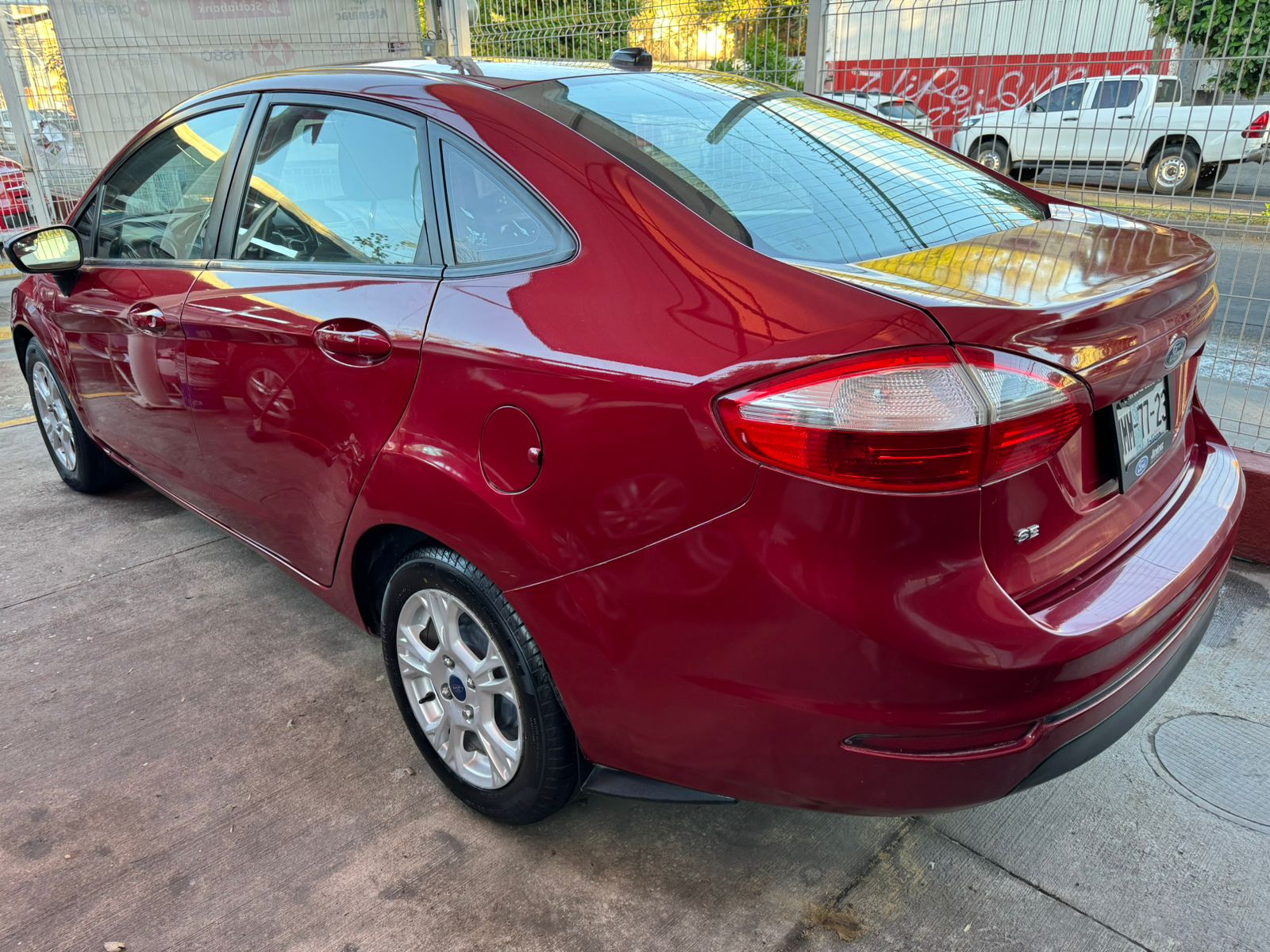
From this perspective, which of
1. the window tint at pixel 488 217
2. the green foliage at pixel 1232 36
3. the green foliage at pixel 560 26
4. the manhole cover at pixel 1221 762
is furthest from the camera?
the green foliage at pixel 560 26

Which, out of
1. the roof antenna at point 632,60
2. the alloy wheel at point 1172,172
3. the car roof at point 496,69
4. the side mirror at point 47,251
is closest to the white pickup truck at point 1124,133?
the alloy wheel at point 1172,172

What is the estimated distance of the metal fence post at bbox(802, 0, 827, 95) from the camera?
179 inches

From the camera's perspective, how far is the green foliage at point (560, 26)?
18.6 feet

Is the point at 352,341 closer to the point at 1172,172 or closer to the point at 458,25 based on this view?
the point at 1172,172

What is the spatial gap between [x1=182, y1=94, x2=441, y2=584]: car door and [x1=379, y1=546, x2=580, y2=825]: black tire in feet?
0.93

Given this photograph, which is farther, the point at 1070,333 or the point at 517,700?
the point at 517,700

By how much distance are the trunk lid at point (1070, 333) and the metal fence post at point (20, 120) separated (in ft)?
29.1

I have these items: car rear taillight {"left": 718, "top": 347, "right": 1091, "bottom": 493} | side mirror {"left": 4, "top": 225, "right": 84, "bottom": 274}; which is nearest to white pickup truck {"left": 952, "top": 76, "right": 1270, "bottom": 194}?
car rear taillight {"left": 718, "top": 347, "right": 1091, "bottom": 493}

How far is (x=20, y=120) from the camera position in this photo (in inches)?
315

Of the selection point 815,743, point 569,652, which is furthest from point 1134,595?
point 569,652

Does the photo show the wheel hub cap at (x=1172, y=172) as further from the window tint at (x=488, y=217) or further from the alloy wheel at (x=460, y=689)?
the alloy wheel at (x=460, y=689)

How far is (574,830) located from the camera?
224 centimetres

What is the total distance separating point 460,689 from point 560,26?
5077 millimetres

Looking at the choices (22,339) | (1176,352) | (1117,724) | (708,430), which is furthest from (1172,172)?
(22,339)
